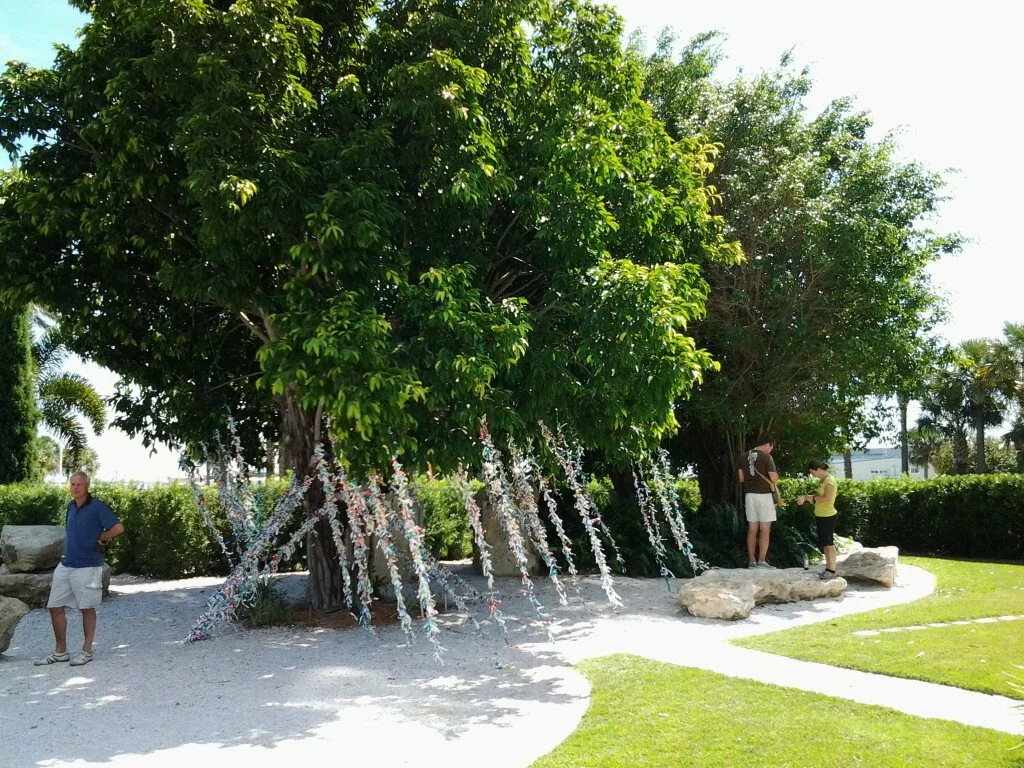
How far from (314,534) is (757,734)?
6.24 m

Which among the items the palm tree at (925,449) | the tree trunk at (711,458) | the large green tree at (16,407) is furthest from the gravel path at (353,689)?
the palm tree at (925,449)

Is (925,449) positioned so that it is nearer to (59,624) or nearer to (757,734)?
(757,734)

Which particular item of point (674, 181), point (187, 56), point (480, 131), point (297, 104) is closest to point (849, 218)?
point (674, 181)

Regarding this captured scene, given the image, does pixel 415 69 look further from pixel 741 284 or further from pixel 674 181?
pixel 741 284

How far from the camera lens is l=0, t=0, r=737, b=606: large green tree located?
7645 millimetres

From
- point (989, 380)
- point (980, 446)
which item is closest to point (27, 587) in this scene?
point (989, 380)

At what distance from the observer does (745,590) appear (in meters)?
10.2

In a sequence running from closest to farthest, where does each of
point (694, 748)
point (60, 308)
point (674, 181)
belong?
point (694, 748), point (60, 308), point (674, 181)

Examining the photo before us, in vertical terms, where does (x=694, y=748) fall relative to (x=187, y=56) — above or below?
below

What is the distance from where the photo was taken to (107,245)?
29.2ft

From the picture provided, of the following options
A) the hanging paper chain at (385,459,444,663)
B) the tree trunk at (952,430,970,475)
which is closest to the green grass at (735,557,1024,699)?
the hanging paper chain at (385,459,444,663)

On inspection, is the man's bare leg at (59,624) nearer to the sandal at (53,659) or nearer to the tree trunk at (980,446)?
the sandal at (53,659)

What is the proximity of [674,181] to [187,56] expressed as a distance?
576cm

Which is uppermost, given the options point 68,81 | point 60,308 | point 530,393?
point 68,81
